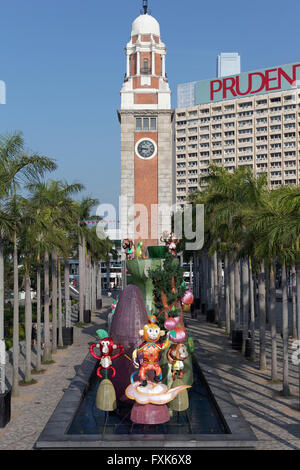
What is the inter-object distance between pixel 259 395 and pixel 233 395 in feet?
3.01

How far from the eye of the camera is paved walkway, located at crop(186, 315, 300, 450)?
1370cm

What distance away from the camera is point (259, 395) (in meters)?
17.8

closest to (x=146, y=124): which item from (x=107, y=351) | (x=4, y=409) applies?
(x=107, y=351)

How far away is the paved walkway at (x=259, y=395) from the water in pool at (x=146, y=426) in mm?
1083

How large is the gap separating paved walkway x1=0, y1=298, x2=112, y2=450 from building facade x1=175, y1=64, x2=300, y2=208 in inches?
3485

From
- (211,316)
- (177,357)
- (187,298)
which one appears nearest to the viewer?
(177,357)

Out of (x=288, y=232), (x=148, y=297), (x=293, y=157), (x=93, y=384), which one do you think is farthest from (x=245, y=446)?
(x=293, y=157)

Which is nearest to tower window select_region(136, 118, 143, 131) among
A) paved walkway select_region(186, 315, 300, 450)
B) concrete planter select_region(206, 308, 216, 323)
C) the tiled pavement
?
concrete planter select_region(206, 308, 216, 323)

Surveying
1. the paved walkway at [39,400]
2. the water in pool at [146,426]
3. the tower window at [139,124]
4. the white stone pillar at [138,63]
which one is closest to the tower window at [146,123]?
the tower window at [139,124]

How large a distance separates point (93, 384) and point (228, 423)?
302 inches

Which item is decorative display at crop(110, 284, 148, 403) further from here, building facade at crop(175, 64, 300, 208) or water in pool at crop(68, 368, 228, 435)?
building facade at crop(175, 64, 300, 208)

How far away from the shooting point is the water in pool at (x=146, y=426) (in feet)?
46.0

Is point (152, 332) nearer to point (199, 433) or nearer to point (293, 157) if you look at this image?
point (199, 433)

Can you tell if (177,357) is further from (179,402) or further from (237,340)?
(237,340)
